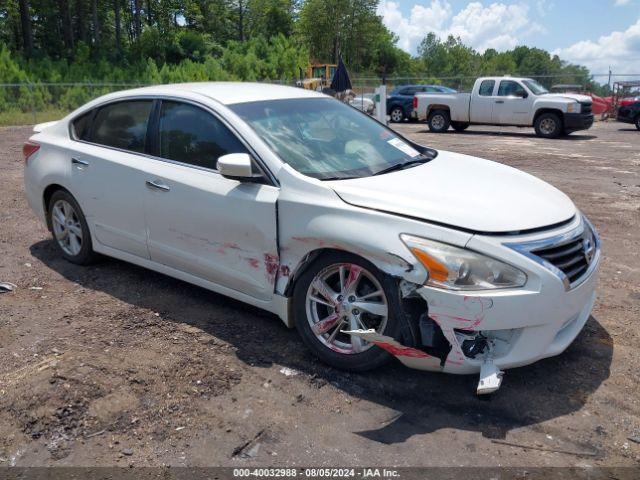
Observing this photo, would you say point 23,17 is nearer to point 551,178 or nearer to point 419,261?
point 551,178

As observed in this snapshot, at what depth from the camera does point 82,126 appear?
5.21m

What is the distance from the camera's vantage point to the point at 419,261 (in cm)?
310

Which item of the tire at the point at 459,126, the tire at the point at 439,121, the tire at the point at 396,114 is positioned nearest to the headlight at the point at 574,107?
the tire at the point at 459,126

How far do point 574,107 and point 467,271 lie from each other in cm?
1679

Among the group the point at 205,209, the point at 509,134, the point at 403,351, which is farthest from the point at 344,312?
the point at 509,134

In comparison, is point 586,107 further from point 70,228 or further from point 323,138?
point 70,228

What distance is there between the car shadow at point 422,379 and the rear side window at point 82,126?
1.54 metres

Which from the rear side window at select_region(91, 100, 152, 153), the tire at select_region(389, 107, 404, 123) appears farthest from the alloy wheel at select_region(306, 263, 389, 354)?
the tire at select_region(389, 107, 404, 123)

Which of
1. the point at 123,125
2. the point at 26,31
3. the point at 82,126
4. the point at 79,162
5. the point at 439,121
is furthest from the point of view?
the point at 26,31

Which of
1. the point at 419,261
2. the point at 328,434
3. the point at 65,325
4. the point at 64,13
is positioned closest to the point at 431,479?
the point at 328,434

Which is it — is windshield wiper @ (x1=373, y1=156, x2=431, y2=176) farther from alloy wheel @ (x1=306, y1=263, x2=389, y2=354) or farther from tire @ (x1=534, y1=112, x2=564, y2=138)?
tire @ (x1=534, y1=112, x2=564, y2=138)

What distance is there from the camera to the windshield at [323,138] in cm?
388

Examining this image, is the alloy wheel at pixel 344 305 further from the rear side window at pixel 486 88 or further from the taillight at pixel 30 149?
the rear side window at pixel 486 88

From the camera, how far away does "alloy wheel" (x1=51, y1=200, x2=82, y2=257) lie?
17.2 feet
